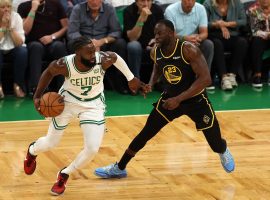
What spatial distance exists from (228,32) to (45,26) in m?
2.77

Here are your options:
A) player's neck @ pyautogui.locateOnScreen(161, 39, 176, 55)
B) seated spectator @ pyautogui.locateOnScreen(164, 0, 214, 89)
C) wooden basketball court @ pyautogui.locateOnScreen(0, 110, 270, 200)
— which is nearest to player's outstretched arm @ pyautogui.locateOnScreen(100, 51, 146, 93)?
player's neck @ pyautogui.locateOnScreen(161, 39, 176, 55)

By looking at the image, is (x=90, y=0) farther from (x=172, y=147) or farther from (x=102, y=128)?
(x=102, y=128)

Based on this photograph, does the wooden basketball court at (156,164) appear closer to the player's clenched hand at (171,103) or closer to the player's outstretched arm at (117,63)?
the player's clenched hand at (171,103)

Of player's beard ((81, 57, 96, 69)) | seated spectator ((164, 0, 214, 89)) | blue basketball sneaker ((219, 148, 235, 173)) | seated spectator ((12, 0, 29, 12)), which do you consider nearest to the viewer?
player's beard ((81, 57, 96, 69))

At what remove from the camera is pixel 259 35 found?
11008 mm

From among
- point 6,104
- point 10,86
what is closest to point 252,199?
point 6,104

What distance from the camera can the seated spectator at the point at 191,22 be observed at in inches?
415

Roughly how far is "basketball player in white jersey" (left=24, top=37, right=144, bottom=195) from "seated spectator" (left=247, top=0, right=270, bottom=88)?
4.88m

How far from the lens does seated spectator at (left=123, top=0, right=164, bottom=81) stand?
10.4 m

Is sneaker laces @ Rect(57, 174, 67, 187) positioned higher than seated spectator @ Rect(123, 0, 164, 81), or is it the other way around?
sneaker laces @ Rect(57, 174, 67, 187)

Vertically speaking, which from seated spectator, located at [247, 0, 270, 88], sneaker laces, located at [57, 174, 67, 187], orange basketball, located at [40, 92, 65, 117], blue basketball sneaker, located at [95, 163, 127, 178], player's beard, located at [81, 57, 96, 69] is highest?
player's beard, located at [81, 57, 96, 69]

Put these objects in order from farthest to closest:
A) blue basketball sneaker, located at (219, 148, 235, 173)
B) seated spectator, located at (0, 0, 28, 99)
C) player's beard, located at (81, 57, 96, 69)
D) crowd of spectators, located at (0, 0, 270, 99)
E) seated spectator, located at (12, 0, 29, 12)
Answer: seated spectator, located at (12, 0, 29, 12), crowd of spectators, located at (0, 0, 270, 99), seated spectator, located at (0, 0, 28, 99), blue basketball sneaker, located at (219, 148, 235, 173), player's beard, located at (81, 57, 96, 69)

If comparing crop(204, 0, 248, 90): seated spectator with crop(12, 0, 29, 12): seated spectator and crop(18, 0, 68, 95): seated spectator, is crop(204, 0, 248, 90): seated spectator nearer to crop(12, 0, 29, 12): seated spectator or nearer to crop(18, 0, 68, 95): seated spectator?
crop(18, 0, 68, 95): seated spectator

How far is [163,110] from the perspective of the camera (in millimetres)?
6594
